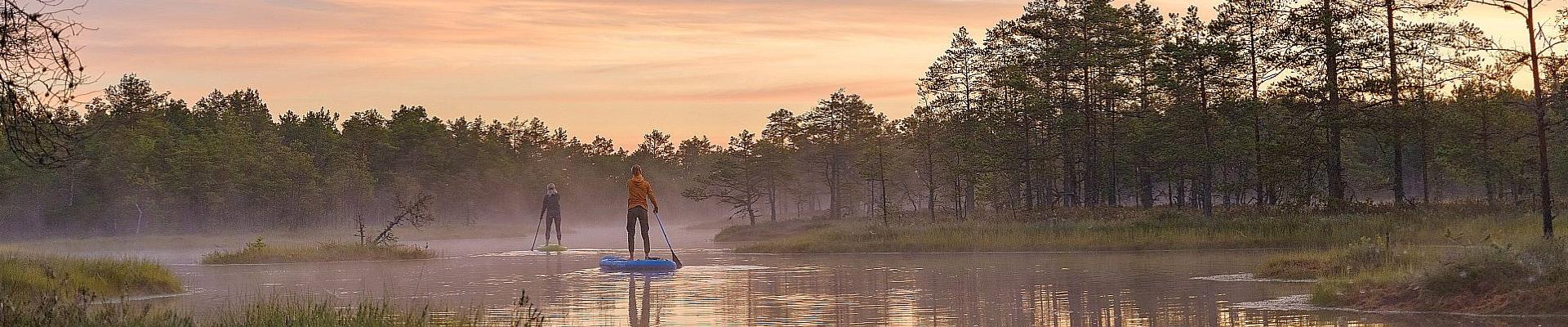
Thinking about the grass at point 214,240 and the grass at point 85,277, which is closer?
the grass at point 85,277

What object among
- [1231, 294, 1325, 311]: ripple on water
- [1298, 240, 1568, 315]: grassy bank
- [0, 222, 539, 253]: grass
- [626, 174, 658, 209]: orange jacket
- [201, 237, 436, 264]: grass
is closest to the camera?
[1298, 240, 1568, 315]: grassy bank

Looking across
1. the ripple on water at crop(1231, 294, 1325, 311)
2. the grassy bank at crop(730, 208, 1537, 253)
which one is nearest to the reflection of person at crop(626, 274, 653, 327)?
the ripple on water at crop(1231, 294, 1325, 311)

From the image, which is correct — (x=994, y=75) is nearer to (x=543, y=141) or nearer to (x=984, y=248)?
(x=984, y=248)

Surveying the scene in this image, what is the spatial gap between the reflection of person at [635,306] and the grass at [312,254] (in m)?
15.4

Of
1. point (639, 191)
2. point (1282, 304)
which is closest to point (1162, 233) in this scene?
point (639, 191)

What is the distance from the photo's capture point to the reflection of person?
1658cm

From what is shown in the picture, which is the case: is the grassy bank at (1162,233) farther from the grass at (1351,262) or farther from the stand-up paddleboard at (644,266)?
the stand-up paddleboard at (644,266)

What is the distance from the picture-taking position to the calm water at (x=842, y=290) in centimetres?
1627

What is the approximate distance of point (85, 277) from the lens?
22.3 meters

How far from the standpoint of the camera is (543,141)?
604 feet

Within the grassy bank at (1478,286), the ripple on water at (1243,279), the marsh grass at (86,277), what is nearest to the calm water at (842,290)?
the ripple on water at (1243,279)

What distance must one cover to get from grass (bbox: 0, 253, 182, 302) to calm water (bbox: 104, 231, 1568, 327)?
2.75ft

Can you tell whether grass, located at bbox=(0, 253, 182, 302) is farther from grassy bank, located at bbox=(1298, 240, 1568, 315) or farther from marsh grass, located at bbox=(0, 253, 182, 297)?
grassy bank, located at bbox=(1298, 240, 1568, 315)

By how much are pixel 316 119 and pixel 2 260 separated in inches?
4059
